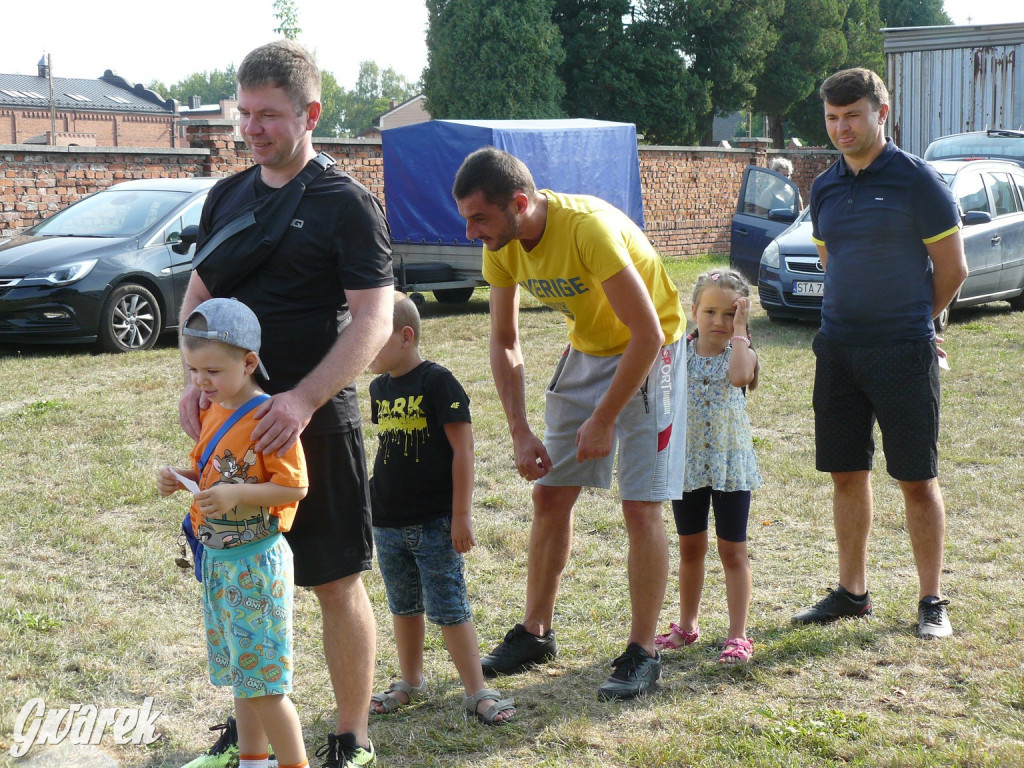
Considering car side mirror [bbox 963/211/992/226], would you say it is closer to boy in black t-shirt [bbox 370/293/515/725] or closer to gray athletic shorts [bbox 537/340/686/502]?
gray athletic shorts [bbox 537/340/686/502]

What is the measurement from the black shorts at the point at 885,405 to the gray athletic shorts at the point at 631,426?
889mm

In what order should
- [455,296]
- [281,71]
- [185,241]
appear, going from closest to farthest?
[281,71]
[185,241]
[455,296]

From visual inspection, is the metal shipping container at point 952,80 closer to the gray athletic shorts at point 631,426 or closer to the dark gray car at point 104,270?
the dark gray car at point 104,270

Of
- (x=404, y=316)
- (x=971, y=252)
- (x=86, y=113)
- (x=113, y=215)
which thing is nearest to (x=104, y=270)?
(x=113, y=215)

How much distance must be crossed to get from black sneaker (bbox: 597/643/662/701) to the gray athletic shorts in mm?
548

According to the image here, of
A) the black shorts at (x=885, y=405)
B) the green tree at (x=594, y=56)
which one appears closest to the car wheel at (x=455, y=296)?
the black shorts at (x=885, y=405)

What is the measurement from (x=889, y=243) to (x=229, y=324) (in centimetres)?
272

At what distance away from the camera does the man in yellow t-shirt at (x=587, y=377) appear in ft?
11.4

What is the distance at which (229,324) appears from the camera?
8.96 ft

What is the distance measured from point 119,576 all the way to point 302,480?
260 cm

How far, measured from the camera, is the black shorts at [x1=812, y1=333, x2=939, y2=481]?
14.0 feet

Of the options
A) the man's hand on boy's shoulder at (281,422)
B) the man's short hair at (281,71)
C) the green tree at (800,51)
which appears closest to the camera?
the man's hand on boy's shoulder at (281,422)

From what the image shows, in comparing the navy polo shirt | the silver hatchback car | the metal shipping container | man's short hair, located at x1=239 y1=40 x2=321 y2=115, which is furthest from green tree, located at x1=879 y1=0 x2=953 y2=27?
man's short hair, located at x1=239 y1=40 x2=321 y2=115

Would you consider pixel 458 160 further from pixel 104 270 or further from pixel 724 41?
pixel 724 41
